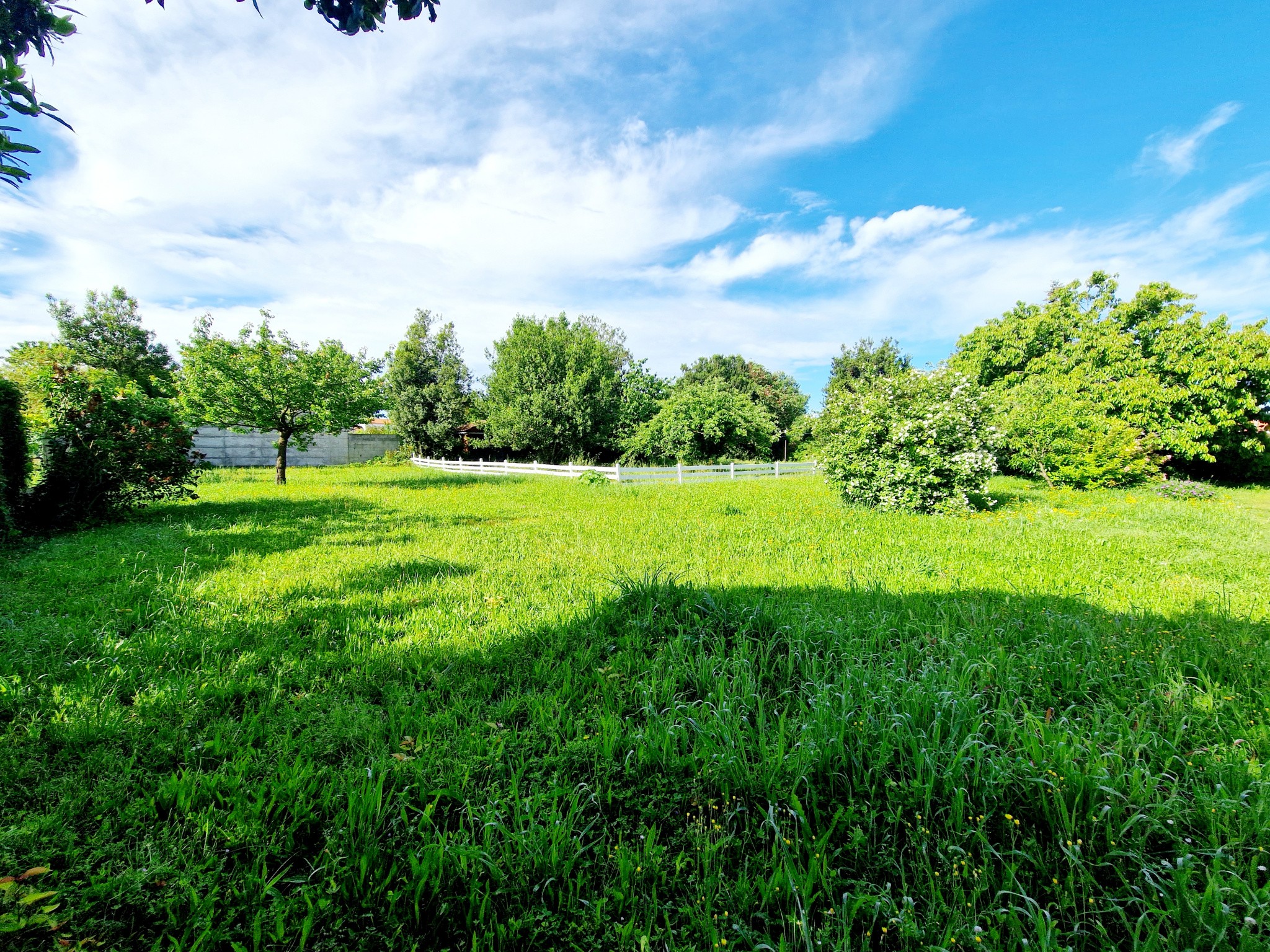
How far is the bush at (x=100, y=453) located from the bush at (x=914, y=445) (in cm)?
1216

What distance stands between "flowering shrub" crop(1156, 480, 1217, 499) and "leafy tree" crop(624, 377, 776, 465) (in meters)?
15.4

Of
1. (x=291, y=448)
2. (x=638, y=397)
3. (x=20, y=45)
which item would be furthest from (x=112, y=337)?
(x=20, y=45)

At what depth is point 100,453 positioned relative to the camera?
710 centimetres

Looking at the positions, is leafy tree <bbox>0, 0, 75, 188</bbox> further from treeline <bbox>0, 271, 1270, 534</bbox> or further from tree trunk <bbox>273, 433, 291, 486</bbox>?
tree trunk <bbox>273, 433, 291, 486</bbox>

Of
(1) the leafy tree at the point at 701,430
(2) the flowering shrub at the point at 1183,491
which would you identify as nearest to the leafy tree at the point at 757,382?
(1) the leafy tree at the point at 701,430

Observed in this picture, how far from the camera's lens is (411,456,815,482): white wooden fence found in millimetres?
18078

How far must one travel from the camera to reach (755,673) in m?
2.91

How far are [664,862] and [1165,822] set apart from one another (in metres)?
1.82

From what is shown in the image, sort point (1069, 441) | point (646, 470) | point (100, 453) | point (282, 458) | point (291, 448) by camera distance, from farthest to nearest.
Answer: point (291, 448), point (646, 470), point (282, 458), point (1069, 441), point (100, 453)

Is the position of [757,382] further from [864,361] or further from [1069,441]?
[1069,441]

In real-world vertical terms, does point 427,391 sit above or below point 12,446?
above

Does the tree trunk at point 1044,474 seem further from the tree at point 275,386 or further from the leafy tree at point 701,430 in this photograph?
the tree at point 275,386

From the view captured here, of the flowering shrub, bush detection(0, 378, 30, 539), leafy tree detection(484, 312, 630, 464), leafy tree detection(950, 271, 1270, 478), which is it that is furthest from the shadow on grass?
leafy tree detection(484, 312, 630, 464)

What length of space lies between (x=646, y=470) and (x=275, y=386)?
11.5m
